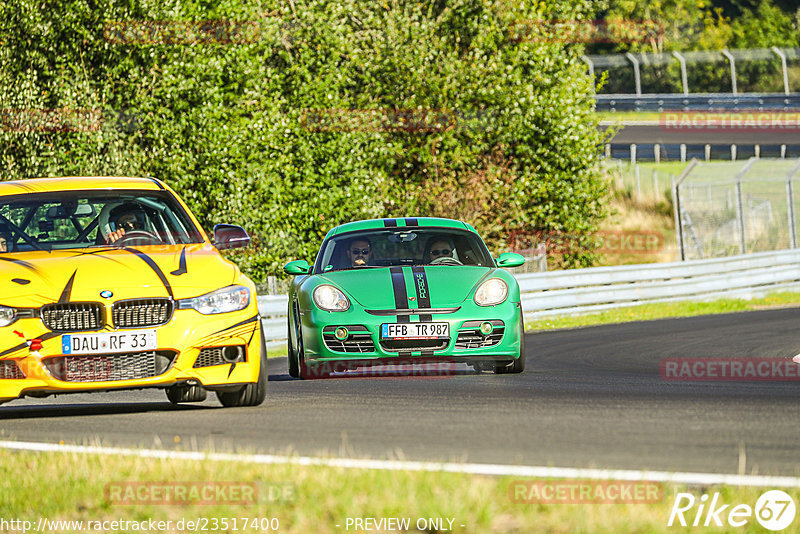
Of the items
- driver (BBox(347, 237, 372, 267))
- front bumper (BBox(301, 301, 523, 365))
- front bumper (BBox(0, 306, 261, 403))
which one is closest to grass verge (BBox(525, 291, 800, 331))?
driver (BBox(347, 237, 372, 267))

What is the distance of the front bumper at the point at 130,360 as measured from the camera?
7.62 m

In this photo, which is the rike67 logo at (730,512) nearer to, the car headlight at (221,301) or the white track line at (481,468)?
the white track line at (481,468)

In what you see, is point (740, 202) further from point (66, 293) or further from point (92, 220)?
point (66, 293)

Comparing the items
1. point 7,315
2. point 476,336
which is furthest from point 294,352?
point 7,315

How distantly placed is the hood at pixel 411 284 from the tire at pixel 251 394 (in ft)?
6.13

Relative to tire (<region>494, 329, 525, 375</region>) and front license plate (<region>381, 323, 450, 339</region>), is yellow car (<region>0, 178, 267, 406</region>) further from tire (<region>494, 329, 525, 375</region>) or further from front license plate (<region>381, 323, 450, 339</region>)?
tire (<region>494, 329, 525, 375</region>)

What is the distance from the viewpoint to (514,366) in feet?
35.1

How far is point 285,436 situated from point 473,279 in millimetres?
3746

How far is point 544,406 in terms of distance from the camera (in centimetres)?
801

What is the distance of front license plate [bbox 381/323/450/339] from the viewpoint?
32.8 feet

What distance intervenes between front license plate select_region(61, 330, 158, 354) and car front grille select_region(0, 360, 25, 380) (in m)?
0.29

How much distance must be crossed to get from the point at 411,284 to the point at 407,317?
13.1 inches

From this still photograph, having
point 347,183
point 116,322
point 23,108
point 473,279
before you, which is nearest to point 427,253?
point 473,279

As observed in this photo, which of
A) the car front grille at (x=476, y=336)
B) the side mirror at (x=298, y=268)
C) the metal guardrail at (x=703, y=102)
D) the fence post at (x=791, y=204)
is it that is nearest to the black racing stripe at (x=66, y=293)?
the car front grille at (x=476, y=336)
